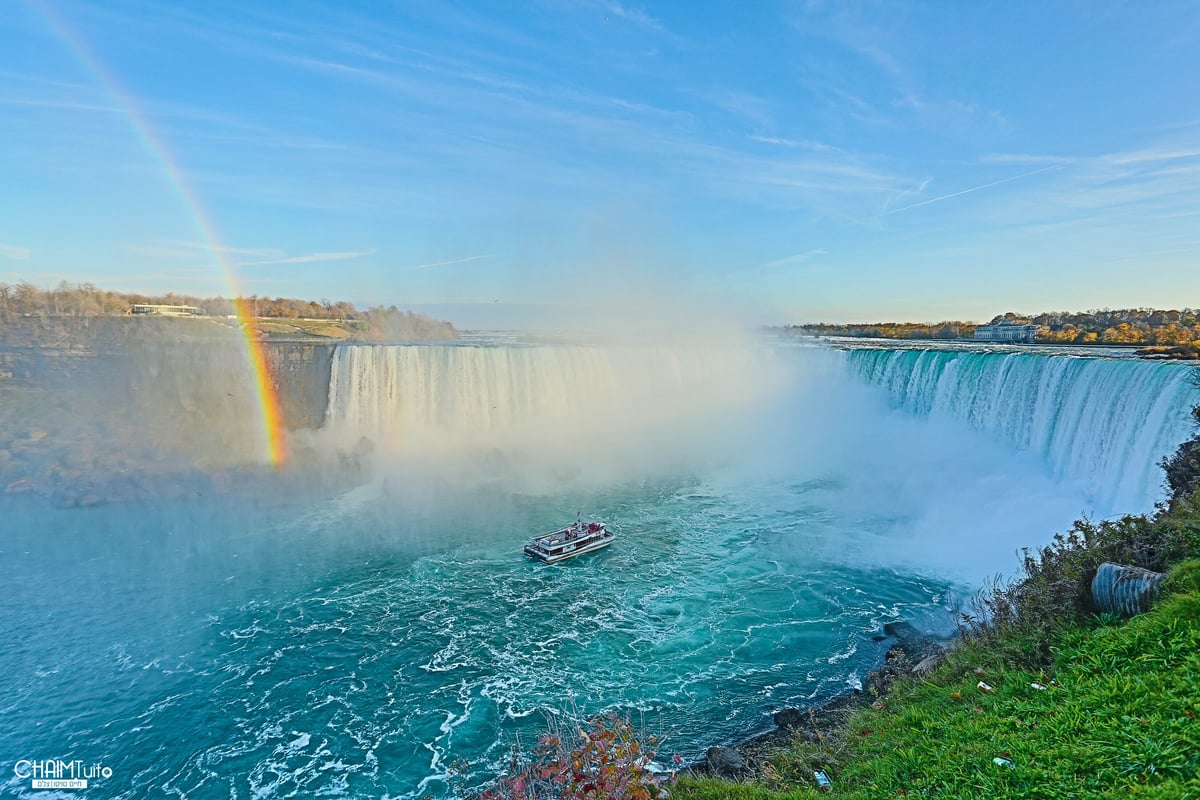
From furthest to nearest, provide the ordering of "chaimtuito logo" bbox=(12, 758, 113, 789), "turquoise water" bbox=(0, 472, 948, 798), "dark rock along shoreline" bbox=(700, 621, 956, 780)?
1. "turquoise water" bbox=(0, 472, 948, 798)
2. "chaimtuito logo" bbox=(12, 758, 113, 789)
3. "dark rock along shoreline" bbox=(700, 621, 956, 780)

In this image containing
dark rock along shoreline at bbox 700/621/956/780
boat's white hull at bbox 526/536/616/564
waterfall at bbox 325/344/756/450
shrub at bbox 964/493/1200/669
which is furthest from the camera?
waterfall at bbox 325/344/756/450

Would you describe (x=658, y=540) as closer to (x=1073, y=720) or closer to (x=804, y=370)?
(x=1073, y=720)

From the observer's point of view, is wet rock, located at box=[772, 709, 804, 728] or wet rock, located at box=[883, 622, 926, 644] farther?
wet rock, located at box=[883, 622, 926, 644]

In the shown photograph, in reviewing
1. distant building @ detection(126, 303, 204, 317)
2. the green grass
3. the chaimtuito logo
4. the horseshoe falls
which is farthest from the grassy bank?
distant building @ detection(126, 303, 204, 317)

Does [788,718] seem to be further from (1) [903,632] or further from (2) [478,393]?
(2) [478,393]

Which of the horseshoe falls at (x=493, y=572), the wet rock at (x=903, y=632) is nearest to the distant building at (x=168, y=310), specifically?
the horseshoe falls at (x=493, y=572)

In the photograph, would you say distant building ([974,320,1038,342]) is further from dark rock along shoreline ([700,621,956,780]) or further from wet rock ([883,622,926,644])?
dark rock along shoreline ([700,621,956,780])

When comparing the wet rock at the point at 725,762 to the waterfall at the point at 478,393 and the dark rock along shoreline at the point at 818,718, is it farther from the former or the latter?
the waterfall at the point at 478,393
